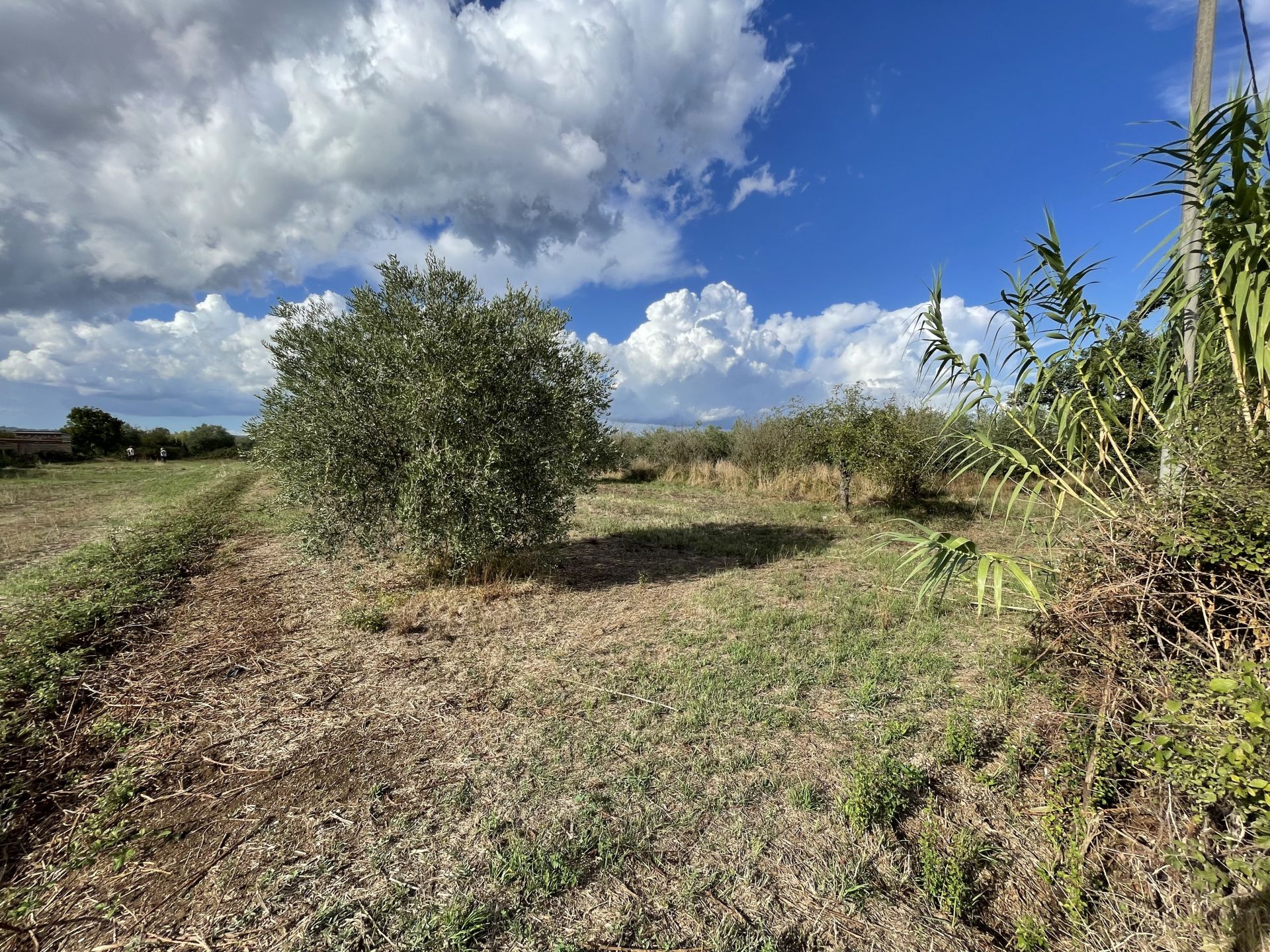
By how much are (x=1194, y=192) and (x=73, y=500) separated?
2397 centimetres

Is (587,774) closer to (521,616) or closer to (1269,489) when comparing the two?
(521,616)

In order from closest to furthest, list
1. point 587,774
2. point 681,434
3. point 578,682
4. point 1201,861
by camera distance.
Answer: point 1201,861
point 587,774
point 578,682
point 681,434

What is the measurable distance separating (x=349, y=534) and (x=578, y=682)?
14.2 feet

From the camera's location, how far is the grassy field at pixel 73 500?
902cm

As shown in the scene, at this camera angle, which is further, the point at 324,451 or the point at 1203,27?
the point at 324,451

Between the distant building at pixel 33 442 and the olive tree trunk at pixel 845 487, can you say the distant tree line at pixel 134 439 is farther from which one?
the olive tree trunk at pixel 845 487

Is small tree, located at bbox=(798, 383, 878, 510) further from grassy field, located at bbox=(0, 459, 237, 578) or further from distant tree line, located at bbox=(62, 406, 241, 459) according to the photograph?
distant tree line, located at bbox=(62, 406, 241, 459)

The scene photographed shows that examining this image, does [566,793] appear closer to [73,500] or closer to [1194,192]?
[1194,192]

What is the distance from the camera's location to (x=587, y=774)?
3.25 meters

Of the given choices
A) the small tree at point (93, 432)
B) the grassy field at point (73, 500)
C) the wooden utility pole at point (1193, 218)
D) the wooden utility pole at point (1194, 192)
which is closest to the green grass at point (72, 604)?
the grassy field at point (73, 500)

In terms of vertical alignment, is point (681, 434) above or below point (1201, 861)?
above

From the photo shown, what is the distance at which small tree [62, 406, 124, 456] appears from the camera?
3186cm

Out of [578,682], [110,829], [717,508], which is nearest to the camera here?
[110,829]

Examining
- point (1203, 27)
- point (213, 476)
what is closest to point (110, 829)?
point (1203, 27)
